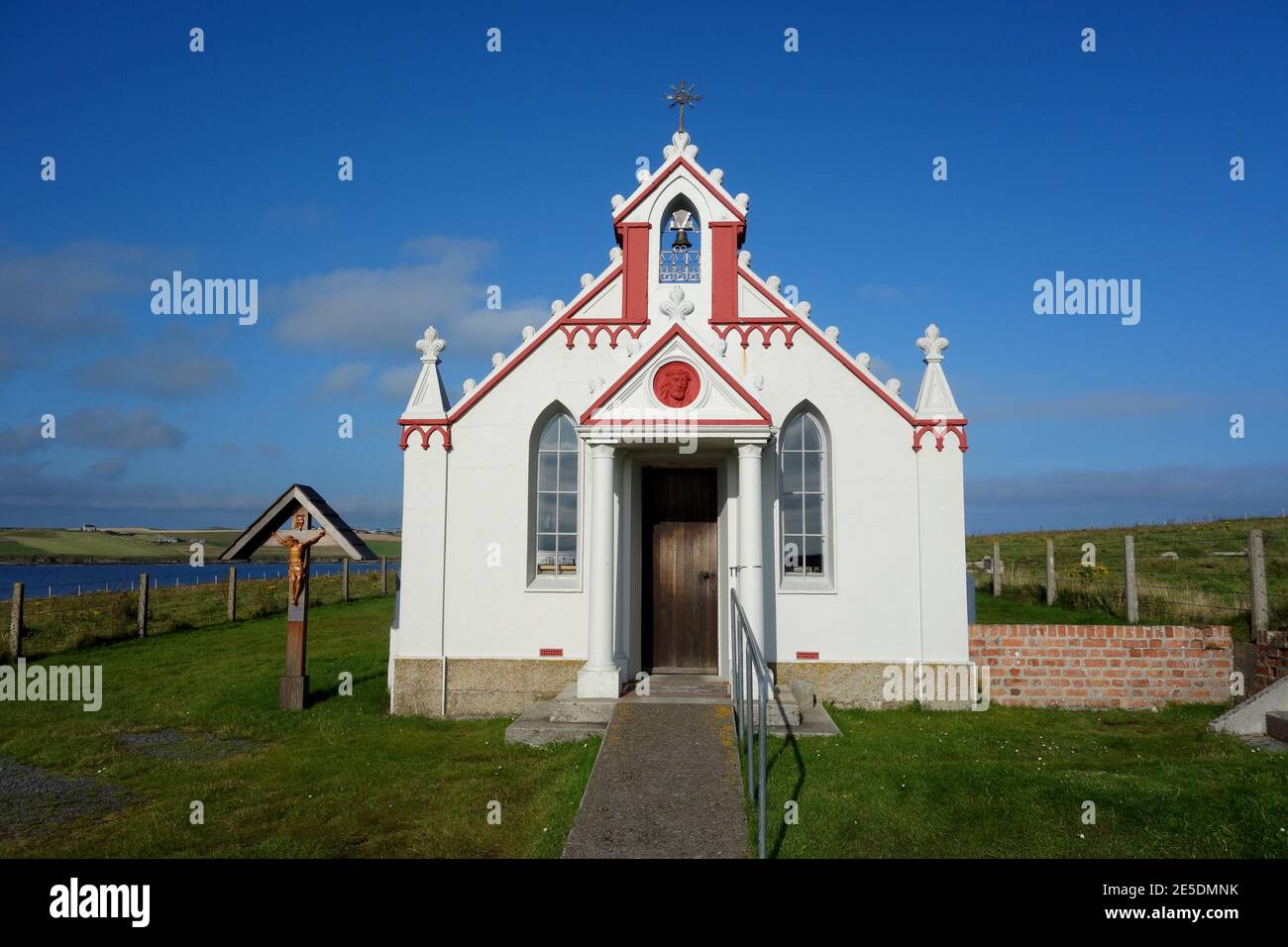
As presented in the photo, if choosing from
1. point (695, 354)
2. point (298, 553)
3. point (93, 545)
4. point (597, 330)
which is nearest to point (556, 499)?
point (597, 330)

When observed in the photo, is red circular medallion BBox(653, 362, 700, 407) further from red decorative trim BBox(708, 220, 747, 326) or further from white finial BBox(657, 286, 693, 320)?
red decorative trim BBox(708, 220, 747, 326)

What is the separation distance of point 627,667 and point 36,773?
6.64 metres

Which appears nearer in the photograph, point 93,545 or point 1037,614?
point 1037,614

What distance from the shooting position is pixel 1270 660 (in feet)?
34.1

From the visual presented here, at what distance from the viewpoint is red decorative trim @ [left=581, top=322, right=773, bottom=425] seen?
1027 centimetres

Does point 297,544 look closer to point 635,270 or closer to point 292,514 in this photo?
point 292,514

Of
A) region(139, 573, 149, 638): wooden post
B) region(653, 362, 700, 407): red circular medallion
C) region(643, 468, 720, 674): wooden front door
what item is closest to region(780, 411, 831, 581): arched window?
region(643, 468, 720, 674): wooden front door

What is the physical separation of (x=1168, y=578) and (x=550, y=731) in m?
18.0

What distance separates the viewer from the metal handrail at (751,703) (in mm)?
5387

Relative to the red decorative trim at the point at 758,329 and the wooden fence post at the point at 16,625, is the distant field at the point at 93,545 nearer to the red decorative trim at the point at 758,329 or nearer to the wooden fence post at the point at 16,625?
the wooden fence post at the point at 16,625

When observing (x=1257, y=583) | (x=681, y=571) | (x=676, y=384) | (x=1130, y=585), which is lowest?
(x=1130, y=585)

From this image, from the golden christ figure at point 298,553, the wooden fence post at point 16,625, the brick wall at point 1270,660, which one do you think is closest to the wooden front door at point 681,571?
the golden christ figure at point 298,553

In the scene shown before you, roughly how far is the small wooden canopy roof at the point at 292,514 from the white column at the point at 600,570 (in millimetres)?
3345
